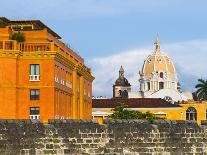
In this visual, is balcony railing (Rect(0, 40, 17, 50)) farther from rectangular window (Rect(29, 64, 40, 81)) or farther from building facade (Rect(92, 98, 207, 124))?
building facade (Rect(92, 98, 207, 124))

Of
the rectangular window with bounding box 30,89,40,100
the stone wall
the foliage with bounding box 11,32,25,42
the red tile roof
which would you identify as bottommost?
the stone wall

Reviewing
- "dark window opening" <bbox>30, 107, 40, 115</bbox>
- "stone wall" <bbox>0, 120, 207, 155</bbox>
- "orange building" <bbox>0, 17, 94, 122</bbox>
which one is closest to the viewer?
"stone wall" <bbox>0, 120, 207, 155</bbox>

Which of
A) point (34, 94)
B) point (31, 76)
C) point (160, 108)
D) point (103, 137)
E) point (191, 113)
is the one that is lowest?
point (103, 137)

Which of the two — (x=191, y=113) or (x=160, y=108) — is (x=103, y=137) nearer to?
(x=160, y=108)

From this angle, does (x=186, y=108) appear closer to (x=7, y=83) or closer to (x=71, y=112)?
(x=71, y=112)

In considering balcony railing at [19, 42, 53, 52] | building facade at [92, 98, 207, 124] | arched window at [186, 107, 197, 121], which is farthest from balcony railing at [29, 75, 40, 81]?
arched window at [186, 107, 197, 121]

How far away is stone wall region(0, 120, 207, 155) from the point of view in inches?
946

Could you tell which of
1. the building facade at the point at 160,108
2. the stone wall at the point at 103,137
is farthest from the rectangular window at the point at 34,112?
the building facade at the point at 160,108

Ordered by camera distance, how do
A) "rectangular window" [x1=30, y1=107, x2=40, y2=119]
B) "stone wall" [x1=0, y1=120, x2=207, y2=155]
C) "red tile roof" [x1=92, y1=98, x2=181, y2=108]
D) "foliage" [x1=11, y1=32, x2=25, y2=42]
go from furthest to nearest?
"red tile roof" [x1=92, y1=98, x2=181, y2=108] → "foliage" [x1=11, y1=32, x2=25, y2=42] → "rectangular window" [x1=30, y1=107, x2=40, y2=119] → "stone wall" [x1=0, y1=120, x2=207, y2=155]

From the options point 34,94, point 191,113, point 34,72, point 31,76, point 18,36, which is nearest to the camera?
point 34,94

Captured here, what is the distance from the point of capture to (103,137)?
2561 centimetres

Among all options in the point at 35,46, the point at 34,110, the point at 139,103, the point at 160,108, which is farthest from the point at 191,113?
the point at 34,110

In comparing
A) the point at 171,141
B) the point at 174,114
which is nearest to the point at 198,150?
the point at 171,141

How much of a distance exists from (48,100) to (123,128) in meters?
52.0
